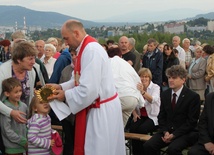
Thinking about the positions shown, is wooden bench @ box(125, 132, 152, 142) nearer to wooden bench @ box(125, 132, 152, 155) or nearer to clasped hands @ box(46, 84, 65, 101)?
wooden bench @ box(125, 132, 152, 155)

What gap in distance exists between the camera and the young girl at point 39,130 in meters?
4.74

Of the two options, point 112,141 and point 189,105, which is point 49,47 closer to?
point 189,105

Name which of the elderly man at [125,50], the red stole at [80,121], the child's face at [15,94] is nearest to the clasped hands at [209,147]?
the red stole at [80,121]

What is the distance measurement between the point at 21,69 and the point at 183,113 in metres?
2.21

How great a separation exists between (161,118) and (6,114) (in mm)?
2162

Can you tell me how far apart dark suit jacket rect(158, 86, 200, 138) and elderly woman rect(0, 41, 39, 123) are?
1.92 m

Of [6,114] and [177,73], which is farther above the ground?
[177,73]

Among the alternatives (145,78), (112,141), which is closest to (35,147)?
(112,141)

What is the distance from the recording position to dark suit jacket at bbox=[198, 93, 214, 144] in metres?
4.95

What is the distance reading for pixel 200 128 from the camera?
5.04 m

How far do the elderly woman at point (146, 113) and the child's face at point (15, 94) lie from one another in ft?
6.79

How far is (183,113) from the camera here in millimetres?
5383

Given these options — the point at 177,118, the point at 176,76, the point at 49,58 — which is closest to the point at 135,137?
the point at 177,118

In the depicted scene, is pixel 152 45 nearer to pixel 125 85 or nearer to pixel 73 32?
pixel 125 85
